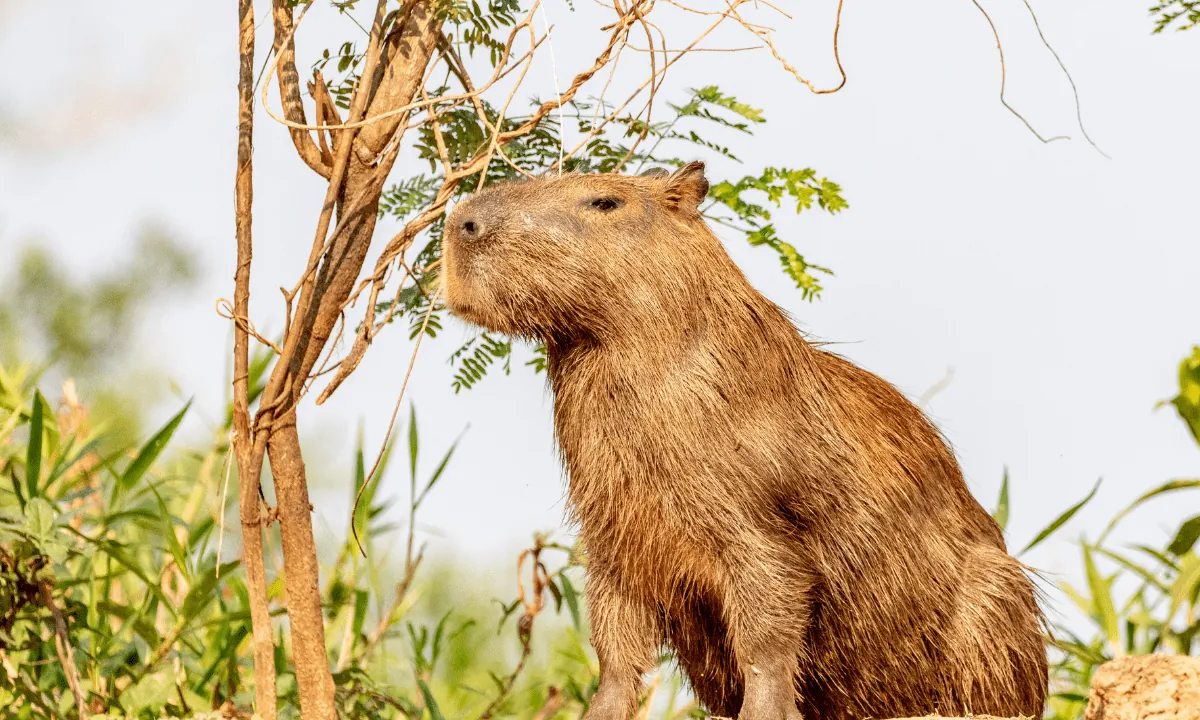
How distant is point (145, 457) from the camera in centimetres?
482

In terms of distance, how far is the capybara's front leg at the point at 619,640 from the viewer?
389 centimetres

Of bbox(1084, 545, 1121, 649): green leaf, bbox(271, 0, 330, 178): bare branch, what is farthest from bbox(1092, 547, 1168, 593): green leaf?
bbox(271, 0, 330, 178): bare branch

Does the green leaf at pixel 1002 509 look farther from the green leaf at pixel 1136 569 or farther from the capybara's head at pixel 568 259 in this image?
the capybara's head at pixel 568 259

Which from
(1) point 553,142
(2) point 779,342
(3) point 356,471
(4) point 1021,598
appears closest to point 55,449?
(3) point 356,471

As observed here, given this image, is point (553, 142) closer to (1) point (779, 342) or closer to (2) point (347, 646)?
(1) point (779, 342)

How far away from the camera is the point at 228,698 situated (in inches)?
188

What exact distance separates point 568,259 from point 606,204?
0.24 meters

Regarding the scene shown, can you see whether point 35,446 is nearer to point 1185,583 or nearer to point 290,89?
point 290,89

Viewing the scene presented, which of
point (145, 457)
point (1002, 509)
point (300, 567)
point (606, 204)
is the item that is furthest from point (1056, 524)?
→ point (145, 457)

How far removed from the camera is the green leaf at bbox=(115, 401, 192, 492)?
4.82 metres

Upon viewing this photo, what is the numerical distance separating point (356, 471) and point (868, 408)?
2.01 meters

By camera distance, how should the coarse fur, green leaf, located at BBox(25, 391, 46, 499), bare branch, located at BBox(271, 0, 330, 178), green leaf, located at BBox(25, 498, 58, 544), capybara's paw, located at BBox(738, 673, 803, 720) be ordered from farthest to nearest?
green leaf, located at BBox(25, 391, 46, 499) < green leaf, located at BBox(25, 498, 58, 544) < bare branch, located at BBox(271, 0, 330, 178) < the coarse fur < capybara's paw, located at BBox(738, 673, 803, 720)

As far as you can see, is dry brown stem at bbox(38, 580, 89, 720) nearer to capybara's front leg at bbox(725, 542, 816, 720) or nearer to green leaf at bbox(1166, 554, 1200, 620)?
capybara's front leg at bbox(725, 542, 816, 720)

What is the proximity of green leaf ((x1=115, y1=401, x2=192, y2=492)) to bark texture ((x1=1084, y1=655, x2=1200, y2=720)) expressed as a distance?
3238mm
